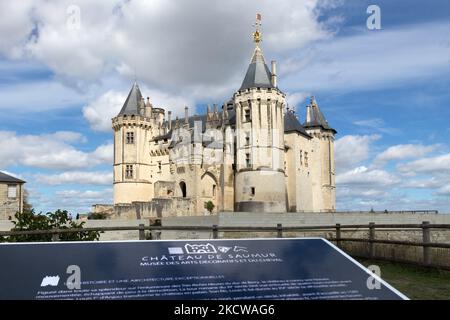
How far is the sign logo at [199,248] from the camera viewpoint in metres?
5.63

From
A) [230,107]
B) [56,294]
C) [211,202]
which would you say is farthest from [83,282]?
[230,107]

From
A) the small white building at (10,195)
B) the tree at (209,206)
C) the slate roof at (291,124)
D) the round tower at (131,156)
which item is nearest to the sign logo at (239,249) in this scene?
the small white building at (10,195)

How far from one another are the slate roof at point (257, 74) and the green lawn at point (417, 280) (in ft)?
103

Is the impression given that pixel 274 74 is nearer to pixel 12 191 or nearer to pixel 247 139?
pixel 247 139

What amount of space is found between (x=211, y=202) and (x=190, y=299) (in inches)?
1678

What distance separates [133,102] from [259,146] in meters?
20.9

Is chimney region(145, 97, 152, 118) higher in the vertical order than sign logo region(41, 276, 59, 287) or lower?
higher

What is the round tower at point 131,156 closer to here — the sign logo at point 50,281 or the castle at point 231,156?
the castle at point 231,156

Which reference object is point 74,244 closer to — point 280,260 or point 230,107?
point 280,260

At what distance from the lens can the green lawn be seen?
8.05 metres

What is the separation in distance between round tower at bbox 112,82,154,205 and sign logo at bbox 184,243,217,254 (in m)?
48.2

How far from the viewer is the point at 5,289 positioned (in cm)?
452

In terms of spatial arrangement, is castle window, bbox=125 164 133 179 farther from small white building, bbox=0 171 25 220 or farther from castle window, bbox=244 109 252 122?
castle window, bbox=244 109 252 122

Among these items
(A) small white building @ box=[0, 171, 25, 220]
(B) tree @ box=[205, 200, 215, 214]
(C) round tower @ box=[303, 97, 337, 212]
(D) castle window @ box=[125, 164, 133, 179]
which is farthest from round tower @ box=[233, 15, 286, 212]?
(A) small white building @ box=[0, 171, 25, 220]
